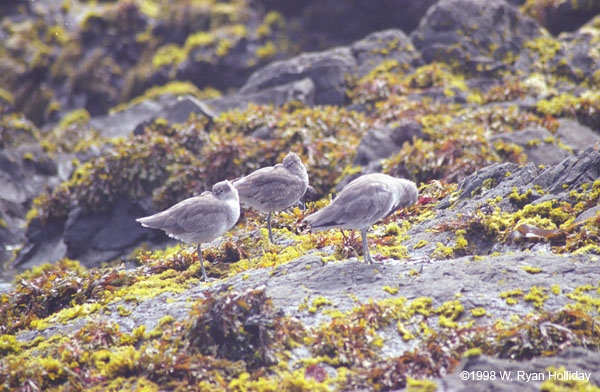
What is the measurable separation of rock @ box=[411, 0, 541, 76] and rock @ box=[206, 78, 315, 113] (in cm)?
509

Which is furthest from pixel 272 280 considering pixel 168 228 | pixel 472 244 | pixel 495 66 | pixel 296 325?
pixel 495 66

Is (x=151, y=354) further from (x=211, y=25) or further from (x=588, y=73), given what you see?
(x=211, y=25)

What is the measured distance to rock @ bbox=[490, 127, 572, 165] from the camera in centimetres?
1230

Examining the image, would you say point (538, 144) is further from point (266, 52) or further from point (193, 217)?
point (266, 52)

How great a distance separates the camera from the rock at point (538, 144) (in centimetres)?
1230

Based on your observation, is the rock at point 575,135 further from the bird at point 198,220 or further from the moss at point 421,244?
the bird at point 198,220

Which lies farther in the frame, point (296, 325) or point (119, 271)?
point (119, 271)

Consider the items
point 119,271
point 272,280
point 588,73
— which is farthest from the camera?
point 588,73

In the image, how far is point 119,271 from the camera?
855 cm

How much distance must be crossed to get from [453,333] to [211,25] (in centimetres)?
2189

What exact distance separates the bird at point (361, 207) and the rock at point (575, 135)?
8.17 meters

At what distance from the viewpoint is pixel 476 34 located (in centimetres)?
1850

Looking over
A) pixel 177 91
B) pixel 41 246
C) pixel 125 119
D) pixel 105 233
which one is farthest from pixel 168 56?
pixel 105 233

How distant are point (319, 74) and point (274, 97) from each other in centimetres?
199
